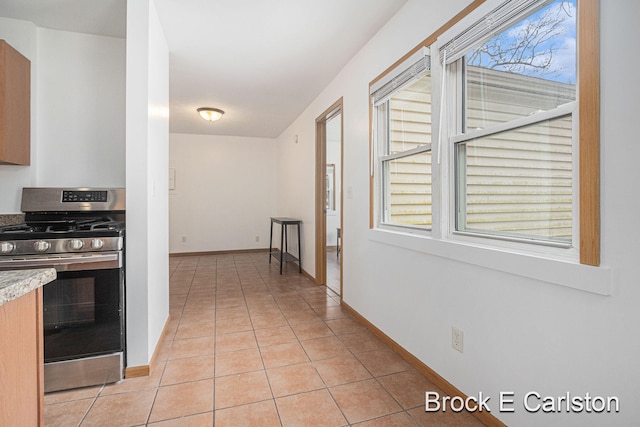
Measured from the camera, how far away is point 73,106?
2.43m

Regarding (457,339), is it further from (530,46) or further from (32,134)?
(32,134)

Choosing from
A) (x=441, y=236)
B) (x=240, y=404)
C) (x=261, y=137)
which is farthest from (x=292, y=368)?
(x=261, y=137)

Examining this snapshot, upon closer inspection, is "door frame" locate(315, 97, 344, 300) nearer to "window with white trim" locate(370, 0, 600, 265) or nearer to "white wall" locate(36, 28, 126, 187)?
"window with white trim" locate(370, 0, 600, 265)

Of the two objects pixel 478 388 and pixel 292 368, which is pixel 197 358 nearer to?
pixel 292 368

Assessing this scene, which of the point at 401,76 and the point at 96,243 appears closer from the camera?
the point at 96,243

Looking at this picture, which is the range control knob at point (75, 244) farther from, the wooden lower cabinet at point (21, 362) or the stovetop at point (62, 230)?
the wooden lower cabinet at point (21, 362)

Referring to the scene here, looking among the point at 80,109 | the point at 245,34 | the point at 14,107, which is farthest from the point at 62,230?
the point at 245,34

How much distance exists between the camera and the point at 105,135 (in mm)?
2475

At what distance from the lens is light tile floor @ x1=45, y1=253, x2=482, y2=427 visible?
1.61m

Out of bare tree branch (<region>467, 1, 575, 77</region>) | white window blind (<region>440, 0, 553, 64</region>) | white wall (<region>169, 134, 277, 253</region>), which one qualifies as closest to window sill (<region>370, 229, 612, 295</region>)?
bare tree branch (<region>467, 1, 575, 77</region>)

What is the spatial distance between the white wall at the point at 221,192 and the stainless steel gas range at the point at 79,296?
170 inches

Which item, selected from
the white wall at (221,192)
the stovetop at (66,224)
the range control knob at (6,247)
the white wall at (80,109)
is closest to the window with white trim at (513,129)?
the stovetop at (66,224)

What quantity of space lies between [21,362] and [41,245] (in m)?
1.29

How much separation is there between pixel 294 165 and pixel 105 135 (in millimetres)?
3151
